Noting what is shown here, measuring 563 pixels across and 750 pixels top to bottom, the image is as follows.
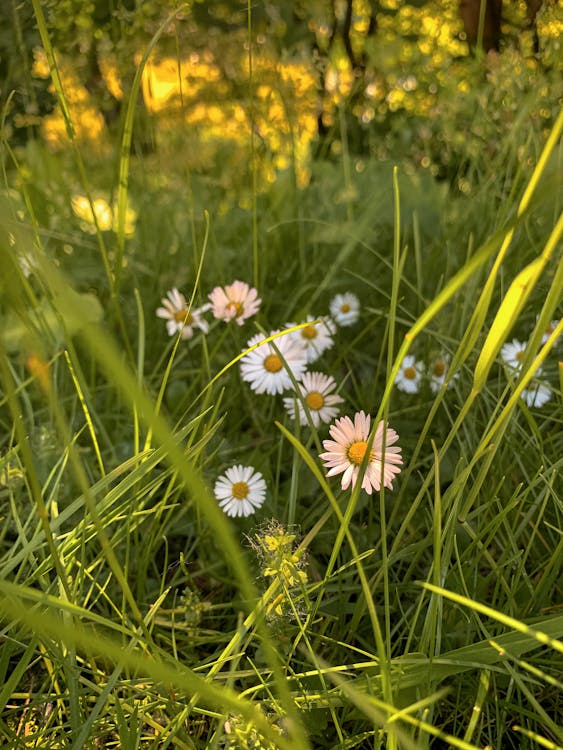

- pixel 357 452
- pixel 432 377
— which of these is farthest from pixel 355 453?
pixel 432 377

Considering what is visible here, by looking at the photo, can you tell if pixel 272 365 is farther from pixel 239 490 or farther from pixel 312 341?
pixel 239 490

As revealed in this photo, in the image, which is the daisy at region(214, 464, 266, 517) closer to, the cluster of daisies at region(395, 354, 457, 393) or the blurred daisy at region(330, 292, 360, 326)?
the cluster of daisies at region(395, 354, 457, 393)

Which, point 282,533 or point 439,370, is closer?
Answer: point 282,533

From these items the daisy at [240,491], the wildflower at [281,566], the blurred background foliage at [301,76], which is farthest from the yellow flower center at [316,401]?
the blurred background foliage at [301,76]

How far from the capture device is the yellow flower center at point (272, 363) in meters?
0.78

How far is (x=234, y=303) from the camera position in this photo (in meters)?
0.80

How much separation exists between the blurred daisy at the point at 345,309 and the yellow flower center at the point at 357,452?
45 cm

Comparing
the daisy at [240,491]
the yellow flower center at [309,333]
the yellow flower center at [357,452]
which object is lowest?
the daisy at [240,491]

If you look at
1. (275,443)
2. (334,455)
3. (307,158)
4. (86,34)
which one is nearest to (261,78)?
(307,158)

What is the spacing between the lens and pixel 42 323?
0.83 meters

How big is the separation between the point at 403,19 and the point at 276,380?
1294 millimetres

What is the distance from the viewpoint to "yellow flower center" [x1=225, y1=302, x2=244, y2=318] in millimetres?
795

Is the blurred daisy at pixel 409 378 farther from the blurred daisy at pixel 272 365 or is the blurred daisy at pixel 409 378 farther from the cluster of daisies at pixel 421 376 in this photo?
the blurred daisy at pixel 272 365

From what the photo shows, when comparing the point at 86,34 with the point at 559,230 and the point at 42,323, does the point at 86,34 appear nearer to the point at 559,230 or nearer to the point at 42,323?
the point at 42,323
